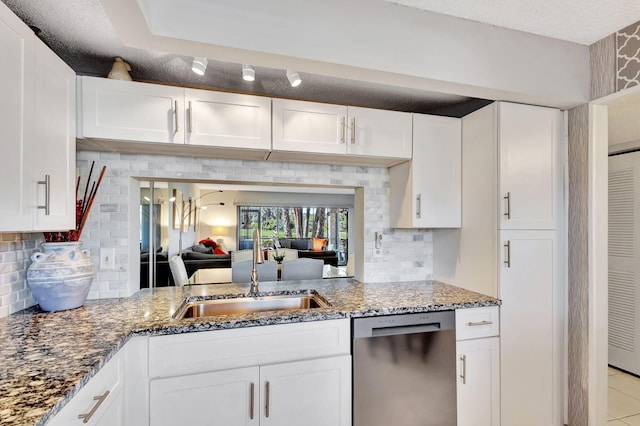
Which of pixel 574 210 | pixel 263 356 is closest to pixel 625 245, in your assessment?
pixel 574 210

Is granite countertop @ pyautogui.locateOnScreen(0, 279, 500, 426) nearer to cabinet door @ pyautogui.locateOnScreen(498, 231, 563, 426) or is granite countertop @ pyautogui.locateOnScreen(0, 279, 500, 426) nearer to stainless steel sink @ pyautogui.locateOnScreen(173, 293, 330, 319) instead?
stainless steel sink @ pyautogui.locateOnScreen(173, 293, 330, 319)

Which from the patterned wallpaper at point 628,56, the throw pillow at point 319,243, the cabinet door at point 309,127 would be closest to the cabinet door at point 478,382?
the cabinet door at point 309,127

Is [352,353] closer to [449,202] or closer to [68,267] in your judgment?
[449,202]

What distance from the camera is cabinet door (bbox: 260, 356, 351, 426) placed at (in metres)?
1.51

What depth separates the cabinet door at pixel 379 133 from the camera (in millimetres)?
1983

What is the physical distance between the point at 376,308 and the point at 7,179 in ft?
5.42

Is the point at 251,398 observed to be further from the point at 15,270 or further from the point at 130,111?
the point at 130,111

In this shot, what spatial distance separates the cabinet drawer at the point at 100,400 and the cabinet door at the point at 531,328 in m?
2.01

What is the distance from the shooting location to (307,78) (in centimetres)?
194

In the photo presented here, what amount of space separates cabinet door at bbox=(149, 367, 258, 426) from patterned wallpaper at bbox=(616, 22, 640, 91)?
8.15 feet

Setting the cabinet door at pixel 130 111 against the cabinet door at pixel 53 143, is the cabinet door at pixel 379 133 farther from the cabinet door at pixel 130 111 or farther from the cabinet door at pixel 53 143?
the cabinet door at pixel 53 143

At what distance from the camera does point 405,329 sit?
1718 mm

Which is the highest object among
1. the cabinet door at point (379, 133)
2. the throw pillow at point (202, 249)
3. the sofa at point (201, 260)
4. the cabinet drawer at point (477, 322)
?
the cabinet door at point (379, 133)

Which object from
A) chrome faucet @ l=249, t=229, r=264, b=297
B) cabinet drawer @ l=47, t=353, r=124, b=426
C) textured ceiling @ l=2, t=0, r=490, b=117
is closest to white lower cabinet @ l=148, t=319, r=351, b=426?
cabinet drawer @ l=47, t=353, r=124, b=426
